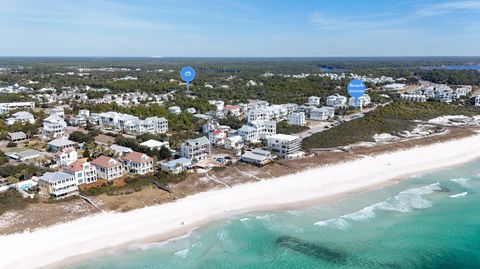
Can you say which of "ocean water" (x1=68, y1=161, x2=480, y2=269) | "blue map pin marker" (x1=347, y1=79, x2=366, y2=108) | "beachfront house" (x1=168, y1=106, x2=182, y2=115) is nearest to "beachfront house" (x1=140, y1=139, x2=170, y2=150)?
"ocean water" (x1=68, y1=161, x2=480, y2=269)

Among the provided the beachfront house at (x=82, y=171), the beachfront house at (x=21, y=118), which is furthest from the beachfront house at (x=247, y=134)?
the beachfront house at (x=21, y=118)

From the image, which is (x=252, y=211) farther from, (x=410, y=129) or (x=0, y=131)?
(x=0, y=131)

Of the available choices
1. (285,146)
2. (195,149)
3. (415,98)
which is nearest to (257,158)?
(285,146)

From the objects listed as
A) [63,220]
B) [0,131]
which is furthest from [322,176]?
[0,131]

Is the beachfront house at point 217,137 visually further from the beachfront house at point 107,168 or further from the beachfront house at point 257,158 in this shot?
the beachfront house at point 107,168

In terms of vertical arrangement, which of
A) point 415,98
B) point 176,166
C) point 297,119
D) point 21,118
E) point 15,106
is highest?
point 415,98

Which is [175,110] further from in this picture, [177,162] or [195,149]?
[177,162]

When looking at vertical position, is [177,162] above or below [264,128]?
below
